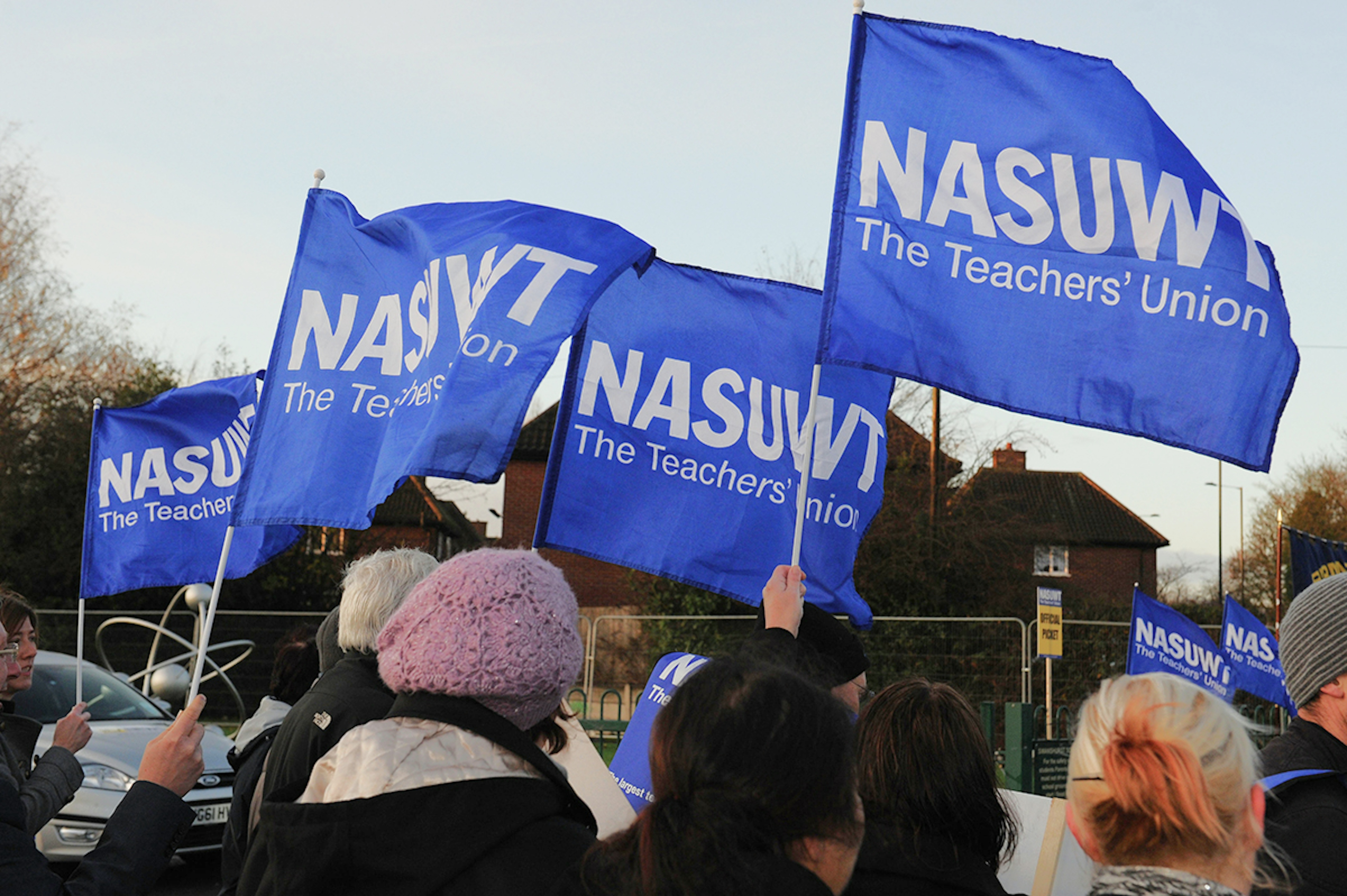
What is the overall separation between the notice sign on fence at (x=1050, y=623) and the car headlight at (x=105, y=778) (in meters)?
7.39

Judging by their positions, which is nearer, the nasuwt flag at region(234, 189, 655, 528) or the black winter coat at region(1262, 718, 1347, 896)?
the black winter coat at region(1262, 718, 1347, 896)

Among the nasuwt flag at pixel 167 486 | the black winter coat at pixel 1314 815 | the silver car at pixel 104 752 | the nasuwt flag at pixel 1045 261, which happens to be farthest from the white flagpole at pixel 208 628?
the black winter coat at pixel 1314 815

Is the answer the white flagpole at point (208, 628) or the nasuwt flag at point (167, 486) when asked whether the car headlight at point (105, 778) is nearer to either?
the nasuwt flag at point (167, 486)

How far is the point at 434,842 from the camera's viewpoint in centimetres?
182

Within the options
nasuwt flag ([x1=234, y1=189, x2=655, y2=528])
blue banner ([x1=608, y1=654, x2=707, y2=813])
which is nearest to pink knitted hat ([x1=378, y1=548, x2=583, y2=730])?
blue banner ([x1=608, y1=654, x2=707, y2=813])

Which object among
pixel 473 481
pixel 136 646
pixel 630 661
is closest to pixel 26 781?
pixel 473 481

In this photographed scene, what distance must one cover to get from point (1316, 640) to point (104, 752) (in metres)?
7.77

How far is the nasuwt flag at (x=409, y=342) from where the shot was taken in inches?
184

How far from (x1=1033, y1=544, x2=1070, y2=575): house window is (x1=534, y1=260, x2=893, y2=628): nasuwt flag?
102 feet

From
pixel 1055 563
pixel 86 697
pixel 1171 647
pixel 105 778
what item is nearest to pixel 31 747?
pixel 105 778

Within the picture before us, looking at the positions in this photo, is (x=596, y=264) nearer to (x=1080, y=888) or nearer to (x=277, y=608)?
(x=1080, y=888)

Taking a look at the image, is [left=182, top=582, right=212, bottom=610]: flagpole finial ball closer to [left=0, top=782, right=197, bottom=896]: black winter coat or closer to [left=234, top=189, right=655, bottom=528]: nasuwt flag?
[left=234, top=189, right=655, bottom=528]: nasuwt flag

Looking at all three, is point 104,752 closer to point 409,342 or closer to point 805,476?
point 409,342

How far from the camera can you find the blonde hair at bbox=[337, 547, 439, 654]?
334cm
